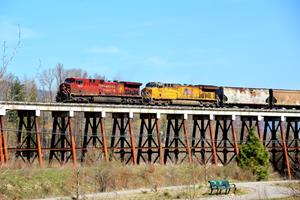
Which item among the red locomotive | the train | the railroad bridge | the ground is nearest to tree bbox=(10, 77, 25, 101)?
the railroad bridge

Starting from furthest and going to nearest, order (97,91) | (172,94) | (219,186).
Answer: (172,94), (97,91), (219,186)

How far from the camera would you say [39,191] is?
2239 centimetres

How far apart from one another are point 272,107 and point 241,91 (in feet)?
11.9

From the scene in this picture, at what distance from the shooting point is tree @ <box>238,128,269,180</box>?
3250 cm

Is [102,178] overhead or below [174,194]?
overhead

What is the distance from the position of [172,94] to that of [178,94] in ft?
2.17

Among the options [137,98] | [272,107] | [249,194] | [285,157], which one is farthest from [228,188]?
[272,107]

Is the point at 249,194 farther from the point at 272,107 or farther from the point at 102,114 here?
the point at 272,107

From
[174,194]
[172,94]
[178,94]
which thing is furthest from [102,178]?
[178,94]

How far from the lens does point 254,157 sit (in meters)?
32.9

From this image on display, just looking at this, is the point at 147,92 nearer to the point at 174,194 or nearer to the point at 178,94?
the point at 178,94

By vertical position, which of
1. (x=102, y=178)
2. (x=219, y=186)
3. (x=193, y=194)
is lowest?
(x=193, y=194)

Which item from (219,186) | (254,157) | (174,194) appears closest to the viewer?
(174,194)

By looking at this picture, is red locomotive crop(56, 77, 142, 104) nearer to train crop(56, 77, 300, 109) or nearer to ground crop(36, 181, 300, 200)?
train crop(56, 77, 300, 109)
